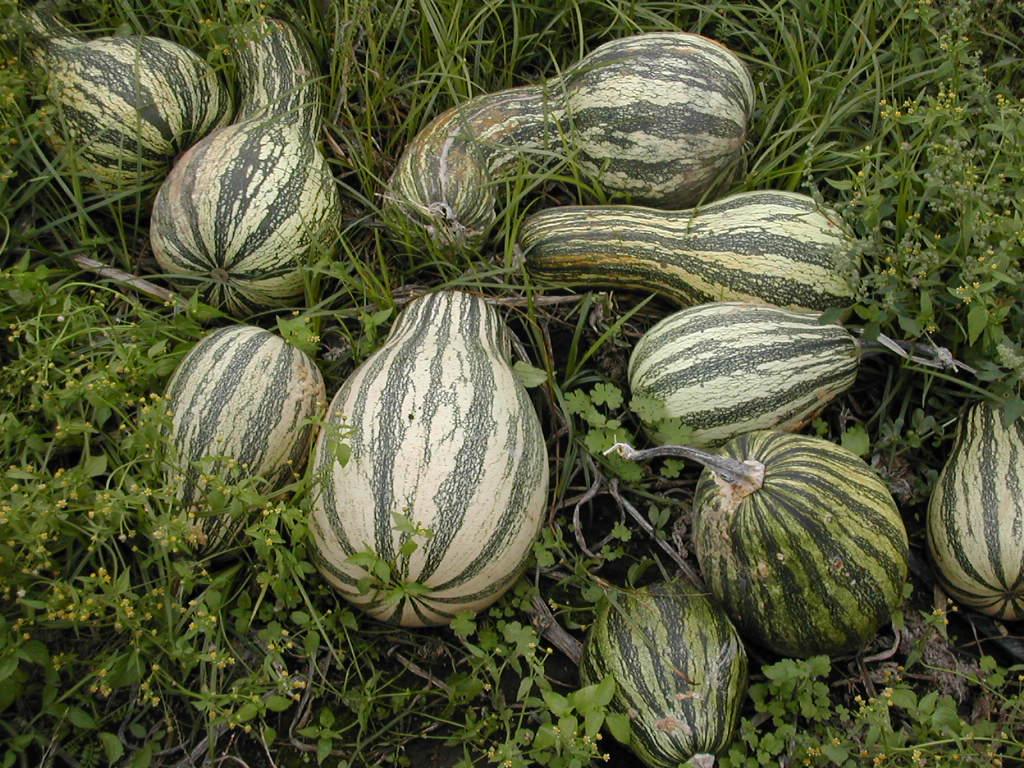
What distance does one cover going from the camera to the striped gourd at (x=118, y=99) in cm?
303

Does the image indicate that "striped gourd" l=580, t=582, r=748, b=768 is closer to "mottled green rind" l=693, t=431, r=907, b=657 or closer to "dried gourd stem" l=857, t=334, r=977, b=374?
"mottled green rind" l=693, t=431, r=907, b=657

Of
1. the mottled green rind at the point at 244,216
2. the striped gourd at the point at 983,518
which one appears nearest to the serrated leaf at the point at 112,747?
the mottled green rind at the point at 244,216

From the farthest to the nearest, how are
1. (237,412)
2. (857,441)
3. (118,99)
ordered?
(118,99)
(857,441)
(237,412)

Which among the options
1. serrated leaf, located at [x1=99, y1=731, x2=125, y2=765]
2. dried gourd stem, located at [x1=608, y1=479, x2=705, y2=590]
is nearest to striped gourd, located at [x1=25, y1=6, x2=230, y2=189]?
serrated leaf, located at [x1=99, y1=731, x2=125, y2=765]

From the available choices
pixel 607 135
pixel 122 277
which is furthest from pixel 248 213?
pixel 607 135

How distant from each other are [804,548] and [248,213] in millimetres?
1825

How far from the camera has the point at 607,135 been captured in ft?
10.1

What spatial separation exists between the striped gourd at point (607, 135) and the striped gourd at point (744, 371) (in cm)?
56

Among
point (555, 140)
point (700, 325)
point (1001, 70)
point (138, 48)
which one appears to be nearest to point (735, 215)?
point (700, 325)

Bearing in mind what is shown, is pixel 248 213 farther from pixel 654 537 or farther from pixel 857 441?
pixel 857 441

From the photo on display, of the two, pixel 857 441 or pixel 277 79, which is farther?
pixel 277 79

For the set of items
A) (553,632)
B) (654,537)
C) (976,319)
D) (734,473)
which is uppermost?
(976,319)

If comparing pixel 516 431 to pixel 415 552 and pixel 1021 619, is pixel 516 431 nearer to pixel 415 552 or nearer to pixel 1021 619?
pixel 415 552

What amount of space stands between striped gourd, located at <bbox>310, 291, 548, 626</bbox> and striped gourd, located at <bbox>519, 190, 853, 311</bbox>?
22.4 inches
